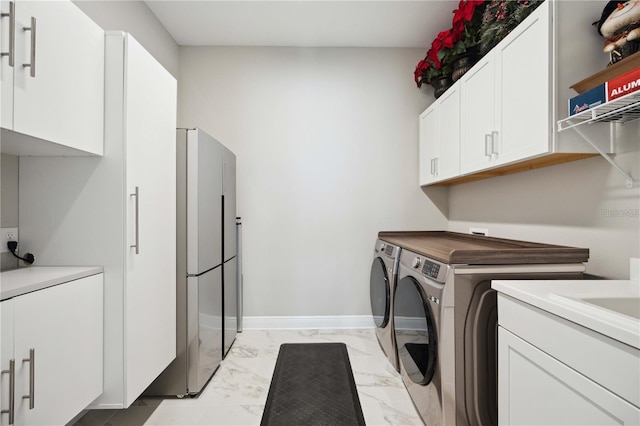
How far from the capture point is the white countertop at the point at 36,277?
0.97 metres

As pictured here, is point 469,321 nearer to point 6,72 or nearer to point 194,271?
point 194,271

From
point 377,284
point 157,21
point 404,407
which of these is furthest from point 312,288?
point 157,21

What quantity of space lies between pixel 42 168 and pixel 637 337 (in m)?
2.01

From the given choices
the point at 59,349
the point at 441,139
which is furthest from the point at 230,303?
the point at 441,139

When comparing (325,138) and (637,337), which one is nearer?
(637,337)

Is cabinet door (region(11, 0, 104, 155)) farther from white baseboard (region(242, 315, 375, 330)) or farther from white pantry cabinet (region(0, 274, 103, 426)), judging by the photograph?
Answer: white baseboard (region(242, 315, 375, 330))

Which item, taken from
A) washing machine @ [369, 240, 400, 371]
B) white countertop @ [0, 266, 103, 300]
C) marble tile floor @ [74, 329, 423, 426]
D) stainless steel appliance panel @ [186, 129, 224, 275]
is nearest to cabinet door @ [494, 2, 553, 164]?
washing machine @ [369, 240, 400, 371]

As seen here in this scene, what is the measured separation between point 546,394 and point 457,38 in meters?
2.29

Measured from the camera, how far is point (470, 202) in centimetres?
266

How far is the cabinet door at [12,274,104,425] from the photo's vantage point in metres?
0.99

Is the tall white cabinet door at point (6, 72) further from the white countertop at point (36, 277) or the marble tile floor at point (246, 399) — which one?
the marble tile floor at point (246, 399)

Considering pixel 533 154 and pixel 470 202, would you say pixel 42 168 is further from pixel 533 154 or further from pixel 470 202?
pixel 470 202

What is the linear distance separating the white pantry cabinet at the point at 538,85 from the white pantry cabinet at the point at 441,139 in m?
0.37

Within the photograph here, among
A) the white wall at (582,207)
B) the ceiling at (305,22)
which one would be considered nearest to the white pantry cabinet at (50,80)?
the ceiling at (305,22)
